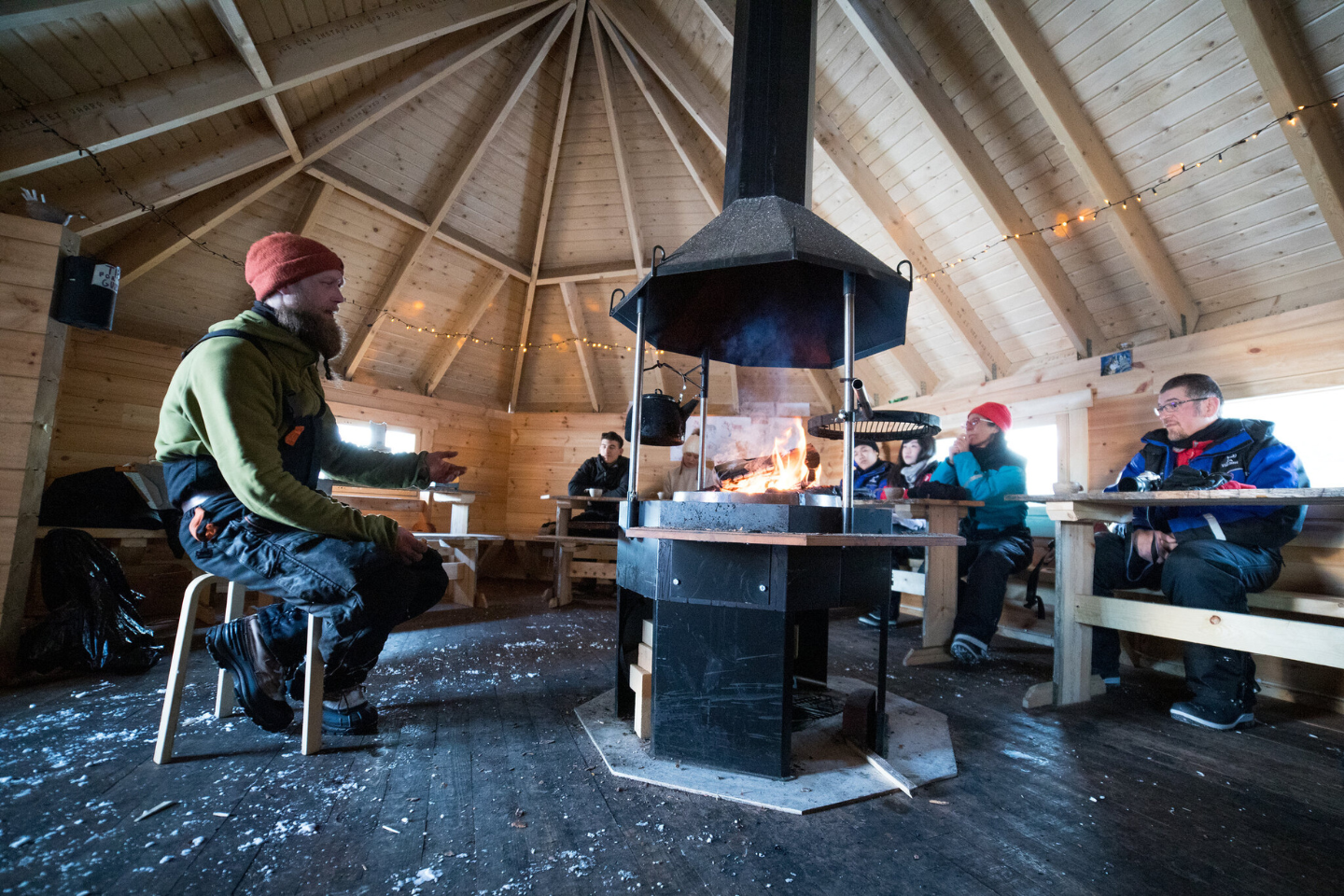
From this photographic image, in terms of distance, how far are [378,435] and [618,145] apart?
3.16 m

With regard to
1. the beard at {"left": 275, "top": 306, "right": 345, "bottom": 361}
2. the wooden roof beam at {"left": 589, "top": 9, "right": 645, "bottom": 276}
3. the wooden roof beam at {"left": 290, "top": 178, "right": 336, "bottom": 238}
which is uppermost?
the wooden roof beam at {"left": 589, "top": 9, "right": 645, "bottom": 276}

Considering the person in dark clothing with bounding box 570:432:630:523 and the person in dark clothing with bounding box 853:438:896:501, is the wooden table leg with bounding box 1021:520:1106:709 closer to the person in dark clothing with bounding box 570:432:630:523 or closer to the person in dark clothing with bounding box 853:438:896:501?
the person in dark clothing with bounding box 853:438:896:501

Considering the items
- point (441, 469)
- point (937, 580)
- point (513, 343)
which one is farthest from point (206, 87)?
point (937, 580)

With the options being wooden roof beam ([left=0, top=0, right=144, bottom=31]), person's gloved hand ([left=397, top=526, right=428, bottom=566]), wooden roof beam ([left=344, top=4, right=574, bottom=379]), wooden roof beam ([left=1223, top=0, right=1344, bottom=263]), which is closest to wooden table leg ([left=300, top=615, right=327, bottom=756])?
person's gloved hand ([left=397, top=526, right=428, bottom=566])

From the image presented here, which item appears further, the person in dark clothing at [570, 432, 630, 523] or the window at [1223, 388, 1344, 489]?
the person in dark clothing at [570, 432, 630, 523]

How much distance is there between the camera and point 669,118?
481cm

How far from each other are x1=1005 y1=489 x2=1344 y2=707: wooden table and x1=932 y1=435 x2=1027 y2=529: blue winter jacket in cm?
67

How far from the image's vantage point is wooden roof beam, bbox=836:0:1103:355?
3443 millimetres

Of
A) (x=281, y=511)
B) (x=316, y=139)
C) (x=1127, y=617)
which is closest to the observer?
(x=281, y=511)

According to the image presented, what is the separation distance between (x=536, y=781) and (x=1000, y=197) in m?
3.99

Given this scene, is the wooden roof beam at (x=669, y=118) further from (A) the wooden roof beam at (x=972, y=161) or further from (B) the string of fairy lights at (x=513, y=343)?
(B) the string of fairy lights at (x=513, y=343)

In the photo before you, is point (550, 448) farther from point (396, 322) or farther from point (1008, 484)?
point (1008, 484)

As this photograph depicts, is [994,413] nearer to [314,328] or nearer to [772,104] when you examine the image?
[772,104]

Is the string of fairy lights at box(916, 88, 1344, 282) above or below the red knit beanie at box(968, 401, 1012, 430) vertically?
above
